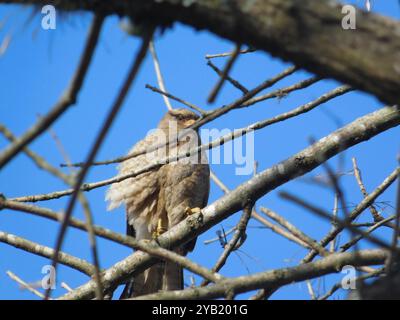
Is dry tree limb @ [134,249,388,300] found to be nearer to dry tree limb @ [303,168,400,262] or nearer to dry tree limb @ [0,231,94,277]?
dry tree limb @ [303,168,400,262]

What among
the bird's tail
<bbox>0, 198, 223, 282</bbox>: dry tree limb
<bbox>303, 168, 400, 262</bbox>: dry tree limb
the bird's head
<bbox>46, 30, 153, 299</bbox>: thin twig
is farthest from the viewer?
the bird's head

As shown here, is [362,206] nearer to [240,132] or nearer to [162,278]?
[240,132]

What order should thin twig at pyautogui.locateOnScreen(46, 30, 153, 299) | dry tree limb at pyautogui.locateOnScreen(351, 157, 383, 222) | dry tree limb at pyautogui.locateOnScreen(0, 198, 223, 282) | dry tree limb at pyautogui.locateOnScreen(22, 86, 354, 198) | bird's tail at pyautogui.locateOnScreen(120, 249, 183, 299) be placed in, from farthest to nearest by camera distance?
bird's tail at pyautogui.locateOnScreen(120, 249, 183, 299), dry tree limb at pyautogui.locateOnScreen(351, 157, 383, 222), dry tree limb at pyautogui.locateOnScreen(22, 86, 354, 198), dry tree limb at pyautogui.locateOnScreen(0, 198, 223, 282), thin twig at pyautogui.locateOnScreen(46, 30, 153, 299)

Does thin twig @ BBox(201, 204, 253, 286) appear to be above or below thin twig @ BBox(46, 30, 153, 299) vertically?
above

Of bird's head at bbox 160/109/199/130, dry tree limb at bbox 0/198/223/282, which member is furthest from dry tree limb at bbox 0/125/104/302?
bird's head at bbox 160/109/199/130

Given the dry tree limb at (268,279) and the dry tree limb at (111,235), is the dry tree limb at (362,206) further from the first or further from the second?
the dry tree limb at (111,235)

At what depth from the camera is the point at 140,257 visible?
11.3ft

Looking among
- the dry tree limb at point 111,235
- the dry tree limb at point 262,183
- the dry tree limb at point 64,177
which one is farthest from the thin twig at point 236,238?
the dry tree limb at point 64,177

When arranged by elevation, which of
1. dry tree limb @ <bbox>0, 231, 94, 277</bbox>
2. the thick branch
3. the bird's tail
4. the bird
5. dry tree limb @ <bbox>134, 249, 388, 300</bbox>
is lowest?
dry tree limb @ <bbox>134, 249, 388, 300</bbox>

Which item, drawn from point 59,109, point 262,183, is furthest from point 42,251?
point 59,109

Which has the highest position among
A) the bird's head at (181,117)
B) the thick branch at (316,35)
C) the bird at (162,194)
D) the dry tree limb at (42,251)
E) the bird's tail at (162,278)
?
the bird's head at (181,117)
